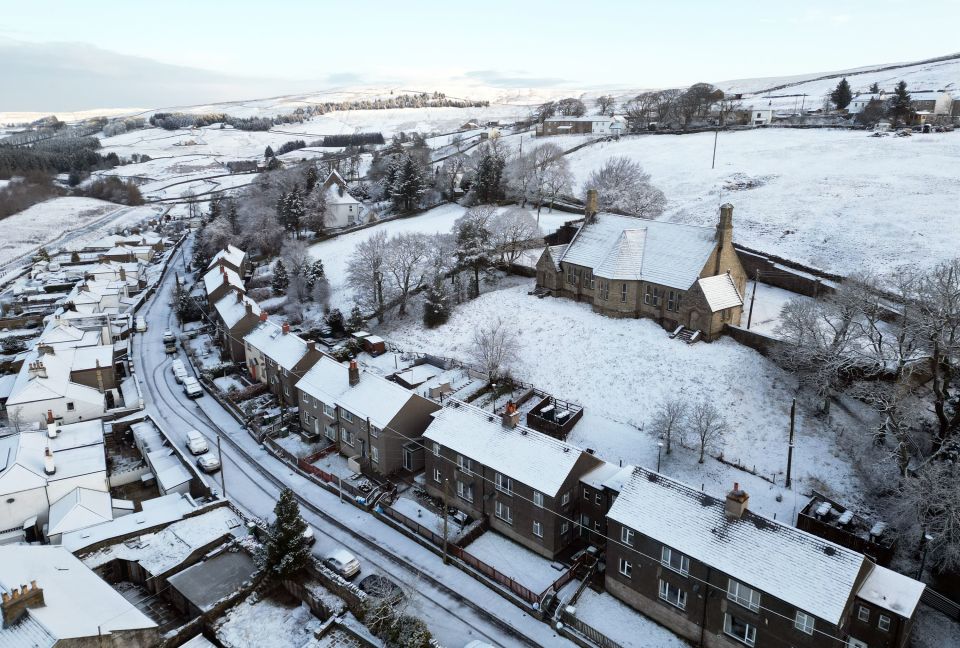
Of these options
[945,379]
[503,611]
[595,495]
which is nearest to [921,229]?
[945,379]

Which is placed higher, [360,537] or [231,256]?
[231,256]

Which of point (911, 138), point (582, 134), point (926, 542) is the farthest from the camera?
point (582, 134)

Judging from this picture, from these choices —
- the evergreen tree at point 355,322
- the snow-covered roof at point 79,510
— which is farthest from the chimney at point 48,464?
the evergreen tree at point 355,322

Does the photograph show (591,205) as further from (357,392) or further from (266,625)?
(266,625)

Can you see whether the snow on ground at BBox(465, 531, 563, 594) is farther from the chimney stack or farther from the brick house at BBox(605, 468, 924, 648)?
the chimney stack

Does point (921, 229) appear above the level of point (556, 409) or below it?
above

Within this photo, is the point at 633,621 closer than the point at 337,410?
Yes

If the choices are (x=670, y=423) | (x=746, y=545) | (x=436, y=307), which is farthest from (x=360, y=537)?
(x=436, y=307)

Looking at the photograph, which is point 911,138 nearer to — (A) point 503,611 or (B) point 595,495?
(B) point 595,495
